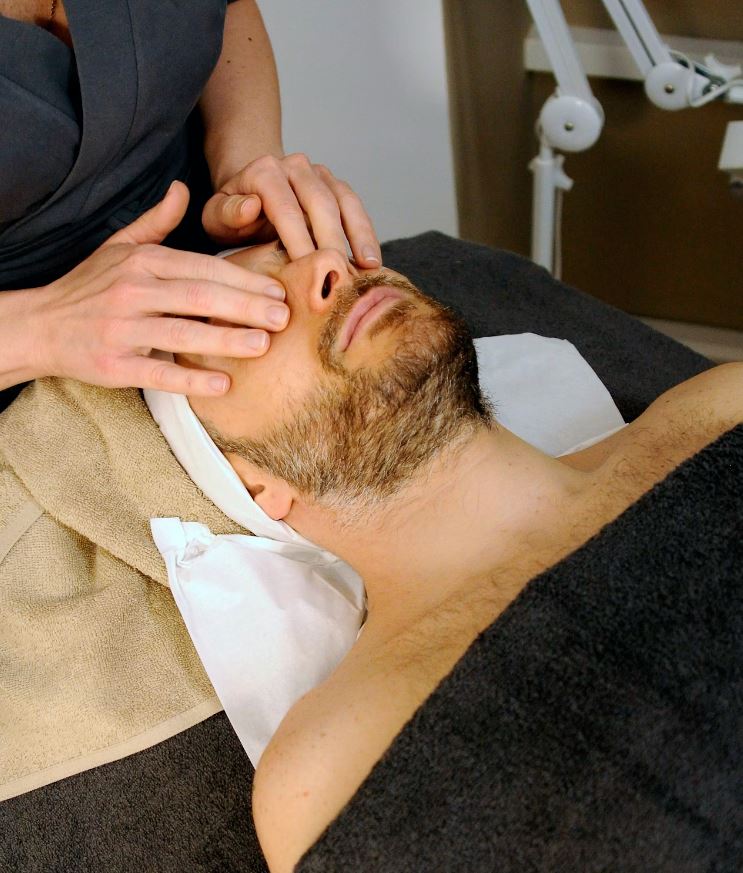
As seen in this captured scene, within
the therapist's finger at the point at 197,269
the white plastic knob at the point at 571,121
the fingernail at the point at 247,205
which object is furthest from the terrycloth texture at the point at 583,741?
the white plastic knob at the point at 571,121

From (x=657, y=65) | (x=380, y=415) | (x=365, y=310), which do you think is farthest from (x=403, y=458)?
(x=657, y=65)

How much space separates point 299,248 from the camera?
3.80 ft

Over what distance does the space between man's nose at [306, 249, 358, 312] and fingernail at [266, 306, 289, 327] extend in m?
A: 0.06

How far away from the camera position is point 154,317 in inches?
41.3

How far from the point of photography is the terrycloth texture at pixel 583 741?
0.82m

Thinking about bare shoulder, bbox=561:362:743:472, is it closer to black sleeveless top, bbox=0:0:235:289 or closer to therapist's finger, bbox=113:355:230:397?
therapist's finger, bbox=113:355:230:397

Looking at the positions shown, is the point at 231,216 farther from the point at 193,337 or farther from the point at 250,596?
the point at 250,596

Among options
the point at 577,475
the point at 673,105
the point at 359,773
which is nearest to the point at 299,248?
the point at 577,475

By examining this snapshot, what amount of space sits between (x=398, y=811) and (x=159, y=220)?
2.41 ft

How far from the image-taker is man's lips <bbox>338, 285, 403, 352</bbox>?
3.57 feet

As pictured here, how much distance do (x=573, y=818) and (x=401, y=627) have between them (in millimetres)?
310

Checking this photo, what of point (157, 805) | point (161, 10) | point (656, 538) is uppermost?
point (161, 10)

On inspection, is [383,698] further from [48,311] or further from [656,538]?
[48,311]

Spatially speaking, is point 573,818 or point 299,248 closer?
point 573,818
